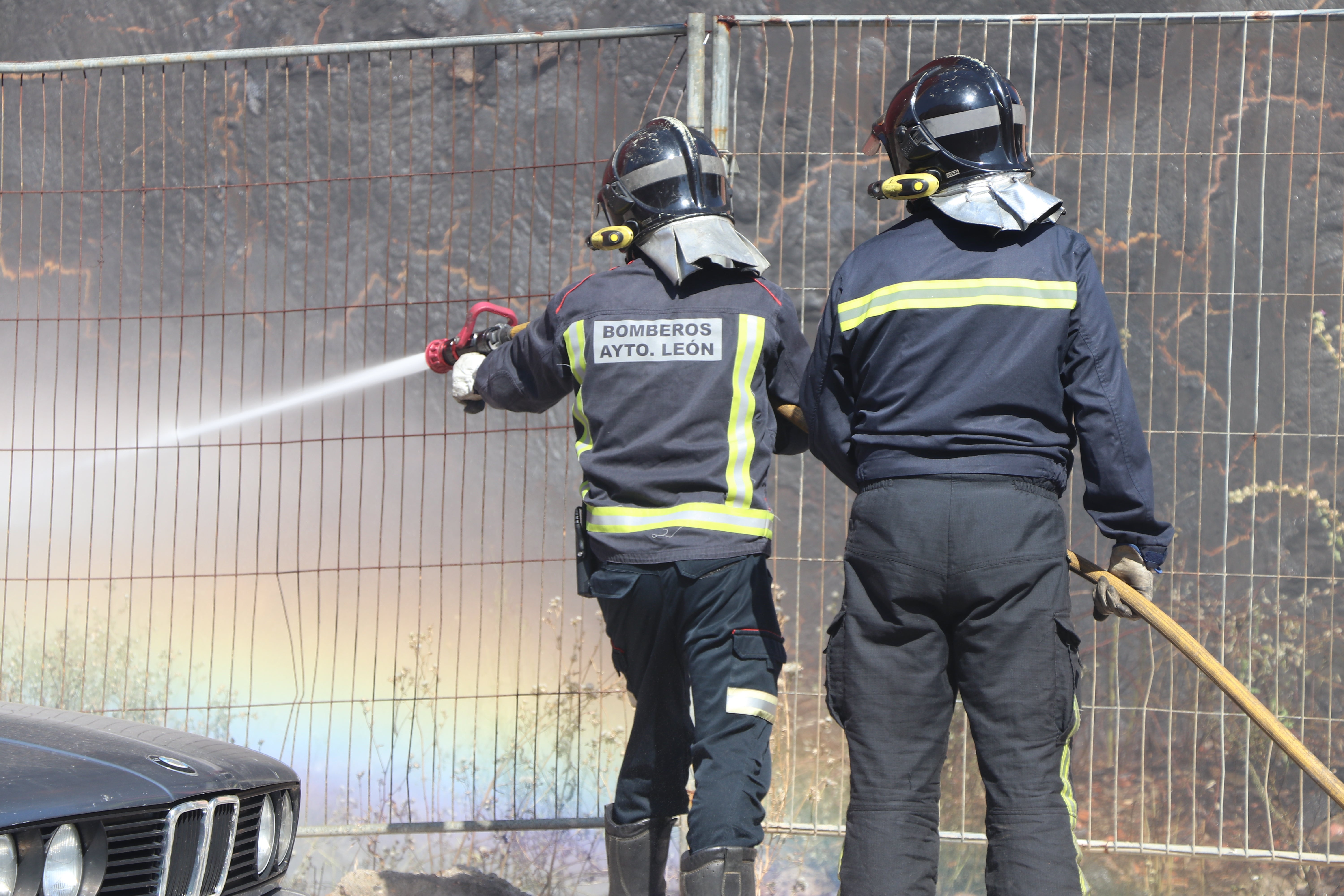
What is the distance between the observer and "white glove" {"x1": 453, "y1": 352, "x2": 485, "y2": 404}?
9.89ft

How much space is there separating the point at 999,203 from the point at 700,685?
1.16 m

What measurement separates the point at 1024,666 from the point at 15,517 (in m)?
7.32

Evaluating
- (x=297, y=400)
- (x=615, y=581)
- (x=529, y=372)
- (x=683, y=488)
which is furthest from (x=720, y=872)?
(x=297, y=400)

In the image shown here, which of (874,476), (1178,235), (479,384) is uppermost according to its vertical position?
(1178,235)

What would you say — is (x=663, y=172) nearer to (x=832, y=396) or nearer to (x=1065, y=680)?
(x=832, y=396)

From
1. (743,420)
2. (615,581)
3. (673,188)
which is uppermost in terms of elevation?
(673,188)

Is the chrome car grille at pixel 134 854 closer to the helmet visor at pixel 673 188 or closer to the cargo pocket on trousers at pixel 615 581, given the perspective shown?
the cargo pocket on trousers at pixel 615 581

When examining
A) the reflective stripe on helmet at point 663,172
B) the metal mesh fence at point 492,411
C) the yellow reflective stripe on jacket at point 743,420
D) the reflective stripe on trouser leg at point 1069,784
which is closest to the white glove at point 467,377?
the reflective stripe on helmet at point 663,172

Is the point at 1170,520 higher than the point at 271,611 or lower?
higher

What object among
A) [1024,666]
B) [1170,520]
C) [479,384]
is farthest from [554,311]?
[1170,520]

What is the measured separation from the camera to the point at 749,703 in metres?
2.47

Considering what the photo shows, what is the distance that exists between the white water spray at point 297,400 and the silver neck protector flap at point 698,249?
346 centimetres

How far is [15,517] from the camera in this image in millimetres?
7578

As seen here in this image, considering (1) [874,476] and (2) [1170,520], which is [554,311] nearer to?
(1) [874,476]
